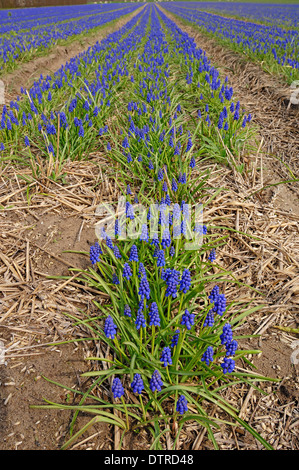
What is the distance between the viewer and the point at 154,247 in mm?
3275

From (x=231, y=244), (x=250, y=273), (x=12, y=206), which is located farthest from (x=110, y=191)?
(x=250, y=273)

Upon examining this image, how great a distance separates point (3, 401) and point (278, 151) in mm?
5489

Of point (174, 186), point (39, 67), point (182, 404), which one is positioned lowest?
point (182, 404)

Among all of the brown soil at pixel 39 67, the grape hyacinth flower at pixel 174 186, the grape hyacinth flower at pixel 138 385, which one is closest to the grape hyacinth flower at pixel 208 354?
the grape hyacinth flower at pixel 138 385

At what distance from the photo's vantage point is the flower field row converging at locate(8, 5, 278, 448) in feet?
7.32

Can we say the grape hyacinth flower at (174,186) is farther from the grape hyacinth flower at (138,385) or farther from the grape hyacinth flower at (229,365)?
the grape hyacinth flower at (138,385)

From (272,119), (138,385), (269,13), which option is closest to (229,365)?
(138,385)

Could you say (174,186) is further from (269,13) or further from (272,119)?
(269,13)

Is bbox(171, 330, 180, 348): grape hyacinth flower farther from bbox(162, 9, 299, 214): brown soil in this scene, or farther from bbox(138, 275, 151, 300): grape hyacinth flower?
bbox(162, 9, 299, 214): brown soil

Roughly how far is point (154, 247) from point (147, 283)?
1005 mm

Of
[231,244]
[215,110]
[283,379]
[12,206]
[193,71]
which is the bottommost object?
[283,379]

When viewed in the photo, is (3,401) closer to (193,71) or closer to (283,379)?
(283,379)

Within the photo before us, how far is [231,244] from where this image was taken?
376cm

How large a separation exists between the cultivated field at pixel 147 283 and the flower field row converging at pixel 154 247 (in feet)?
0.07
